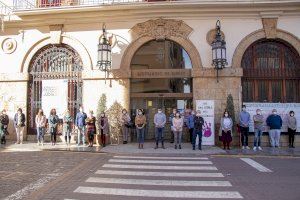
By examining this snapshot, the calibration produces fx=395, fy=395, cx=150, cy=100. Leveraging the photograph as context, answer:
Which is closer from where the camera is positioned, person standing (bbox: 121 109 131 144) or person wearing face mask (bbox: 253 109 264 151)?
person wearing face mask (bbox: 253 109 264 151)

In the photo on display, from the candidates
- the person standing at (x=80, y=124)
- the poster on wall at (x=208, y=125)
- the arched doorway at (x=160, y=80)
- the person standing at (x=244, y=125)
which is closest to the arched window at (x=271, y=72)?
the person standing at (x=244, y=125)

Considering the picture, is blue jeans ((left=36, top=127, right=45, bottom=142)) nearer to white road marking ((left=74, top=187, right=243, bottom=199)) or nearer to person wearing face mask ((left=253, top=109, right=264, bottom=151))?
person wearing face mask ((left=253, top=109, right=264, bottom=151))

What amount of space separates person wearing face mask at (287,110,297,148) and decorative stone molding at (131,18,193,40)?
601cm

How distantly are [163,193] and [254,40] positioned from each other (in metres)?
12.0

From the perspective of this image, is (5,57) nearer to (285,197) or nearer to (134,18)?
(134,18)

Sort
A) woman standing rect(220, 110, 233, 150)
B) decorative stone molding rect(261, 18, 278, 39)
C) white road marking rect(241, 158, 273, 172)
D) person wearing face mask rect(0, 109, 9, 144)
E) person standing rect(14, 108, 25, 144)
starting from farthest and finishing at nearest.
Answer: person standing rect(14, 108, 25, 144) < person wearing face mask rect(0, 109, 9, 144) < decorative stone molding rect(261, 18, 278, 39) < woman standing rect(220, 110, 233, 150) < white road marking rect(241, 158, 273, 172)

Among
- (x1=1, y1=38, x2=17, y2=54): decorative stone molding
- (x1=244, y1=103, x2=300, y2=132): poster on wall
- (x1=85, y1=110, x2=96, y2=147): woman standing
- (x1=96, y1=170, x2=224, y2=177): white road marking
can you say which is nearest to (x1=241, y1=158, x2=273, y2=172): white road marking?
(x1=96, y1=170, x2=224, y2=177): white road marking

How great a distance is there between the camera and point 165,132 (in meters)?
19.0

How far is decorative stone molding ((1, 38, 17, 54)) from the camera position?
2027cm

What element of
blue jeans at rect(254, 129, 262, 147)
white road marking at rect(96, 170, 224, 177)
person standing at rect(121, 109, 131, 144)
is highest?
person standing at rect(121, 109, 131, 144)

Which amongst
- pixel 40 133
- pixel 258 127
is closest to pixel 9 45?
pixel 40 133

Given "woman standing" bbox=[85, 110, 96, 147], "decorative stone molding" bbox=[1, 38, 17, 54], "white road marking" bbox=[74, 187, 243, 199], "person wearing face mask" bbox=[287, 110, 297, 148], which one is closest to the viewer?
"white road marking" bbox=[74, 187, 243, 199]

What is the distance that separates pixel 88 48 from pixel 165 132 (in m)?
5.58

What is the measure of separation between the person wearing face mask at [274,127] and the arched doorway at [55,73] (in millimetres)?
9070
